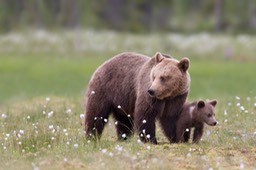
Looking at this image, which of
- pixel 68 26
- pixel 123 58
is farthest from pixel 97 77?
pixel 68 26

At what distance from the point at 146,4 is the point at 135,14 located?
2545 millimetres

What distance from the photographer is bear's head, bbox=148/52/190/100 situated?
9266 millimetres

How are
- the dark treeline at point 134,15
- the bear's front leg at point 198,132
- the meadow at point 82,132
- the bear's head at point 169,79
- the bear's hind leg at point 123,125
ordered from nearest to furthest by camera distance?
the meadow at point 82,132, the bear's head at point 169,79, the bear's front leg at point 198,132, the bear's hind leg at point 123,125, the dark treeline at point 134,15

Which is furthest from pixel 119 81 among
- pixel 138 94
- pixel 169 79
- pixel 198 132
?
pixel 198 132

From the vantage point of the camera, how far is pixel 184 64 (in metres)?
9.41

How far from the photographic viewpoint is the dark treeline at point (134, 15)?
46.1 metres

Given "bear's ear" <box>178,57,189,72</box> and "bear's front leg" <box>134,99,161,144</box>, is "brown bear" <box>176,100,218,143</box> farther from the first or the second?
"bear's ear" <box>178,57,189,72</box>

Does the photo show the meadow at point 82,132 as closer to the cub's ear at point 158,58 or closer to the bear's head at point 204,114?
the bear's head at point 204,114

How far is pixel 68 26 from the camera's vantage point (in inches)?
1880

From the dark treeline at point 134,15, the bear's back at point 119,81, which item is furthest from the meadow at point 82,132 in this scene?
the dark treeline at point 134,15

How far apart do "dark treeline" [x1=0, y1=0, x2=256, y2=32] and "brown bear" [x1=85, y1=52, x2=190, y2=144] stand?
1284 inches


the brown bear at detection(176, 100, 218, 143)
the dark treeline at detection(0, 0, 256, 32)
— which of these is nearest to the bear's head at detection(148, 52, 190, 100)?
the brown bear at detection(176, 100, 218, 143)

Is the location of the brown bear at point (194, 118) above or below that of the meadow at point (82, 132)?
above

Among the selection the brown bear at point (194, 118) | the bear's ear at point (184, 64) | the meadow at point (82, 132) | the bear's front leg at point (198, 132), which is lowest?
the meadow at point (82, 132)
